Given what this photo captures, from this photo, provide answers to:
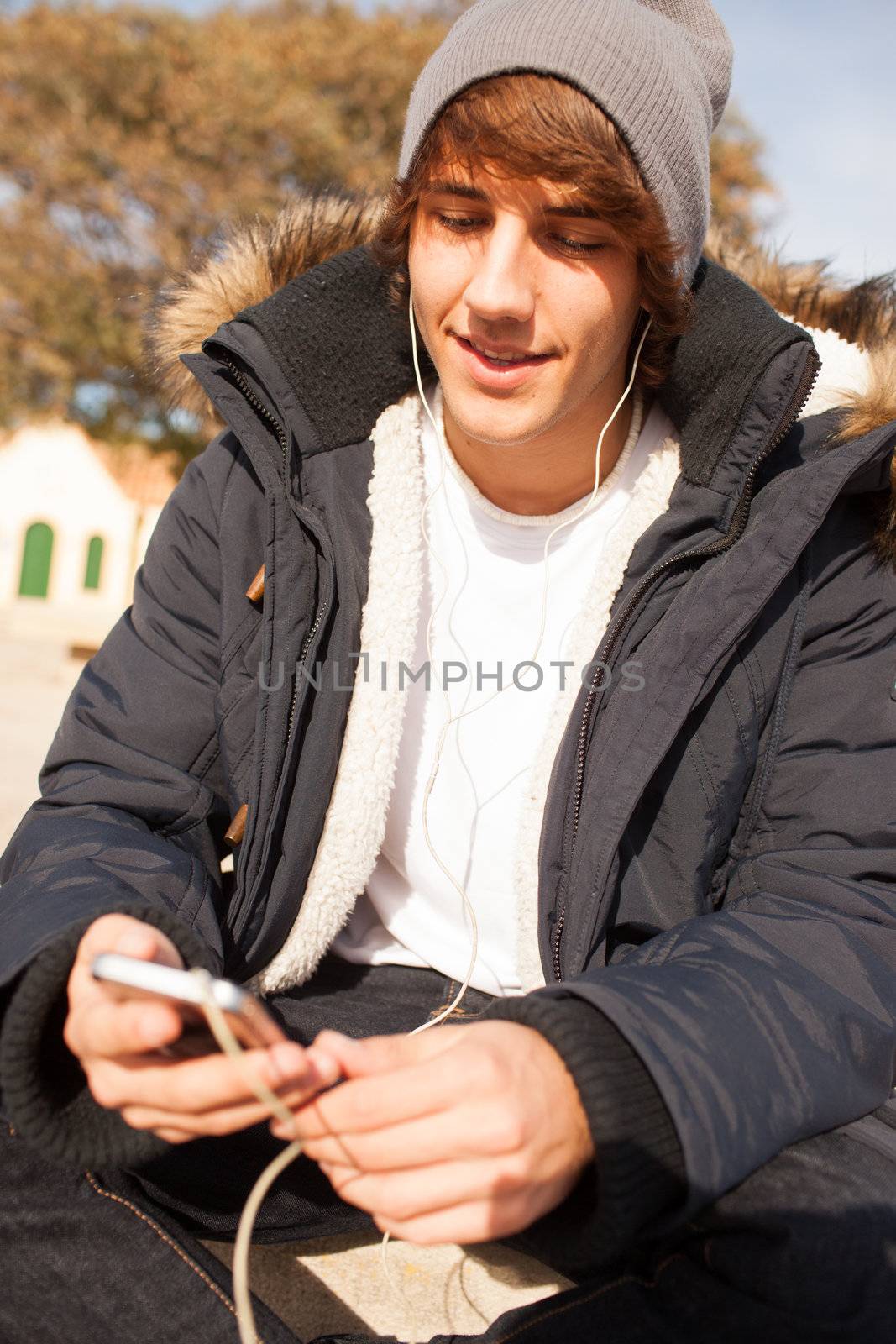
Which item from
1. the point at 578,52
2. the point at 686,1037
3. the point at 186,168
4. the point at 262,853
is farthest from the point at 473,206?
the point at 186,168

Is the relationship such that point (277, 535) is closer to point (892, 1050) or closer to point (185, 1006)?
point (185, 1006)

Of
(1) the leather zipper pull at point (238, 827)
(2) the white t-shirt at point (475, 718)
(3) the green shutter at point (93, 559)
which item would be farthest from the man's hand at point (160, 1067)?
(3) the green shutter at point (93, 559)

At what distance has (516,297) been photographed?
187 cm

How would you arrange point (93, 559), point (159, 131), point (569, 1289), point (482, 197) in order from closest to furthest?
1. point (569, 1289)
2. point (482, 197)
3. point (159, 131)
4. point (93, 559)

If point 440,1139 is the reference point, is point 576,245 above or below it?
above

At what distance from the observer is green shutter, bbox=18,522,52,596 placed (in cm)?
1847

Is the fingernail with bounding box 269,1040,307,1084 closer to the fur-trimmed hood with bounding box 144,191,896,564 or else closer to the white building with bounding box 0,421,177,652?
the fur-trimmed hood with bounding box 144,191,896,564

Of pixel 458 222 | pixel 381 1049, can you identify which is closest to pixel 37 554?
pixel 458 222

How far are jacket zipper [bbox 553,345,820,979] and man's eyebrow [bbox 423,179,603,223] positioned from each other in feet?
1.47

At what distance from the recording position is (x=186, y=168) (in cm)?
1669

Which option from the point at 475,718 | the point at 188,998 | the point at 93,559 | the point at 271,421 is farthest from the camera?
the point at 93,559

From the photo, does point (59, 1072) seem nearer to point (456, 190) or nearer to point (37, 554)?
point (456, 190)

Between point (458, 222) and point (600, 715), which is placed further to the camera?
point (458, 222)

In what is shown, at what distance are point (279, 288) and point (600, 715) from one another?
112cm
